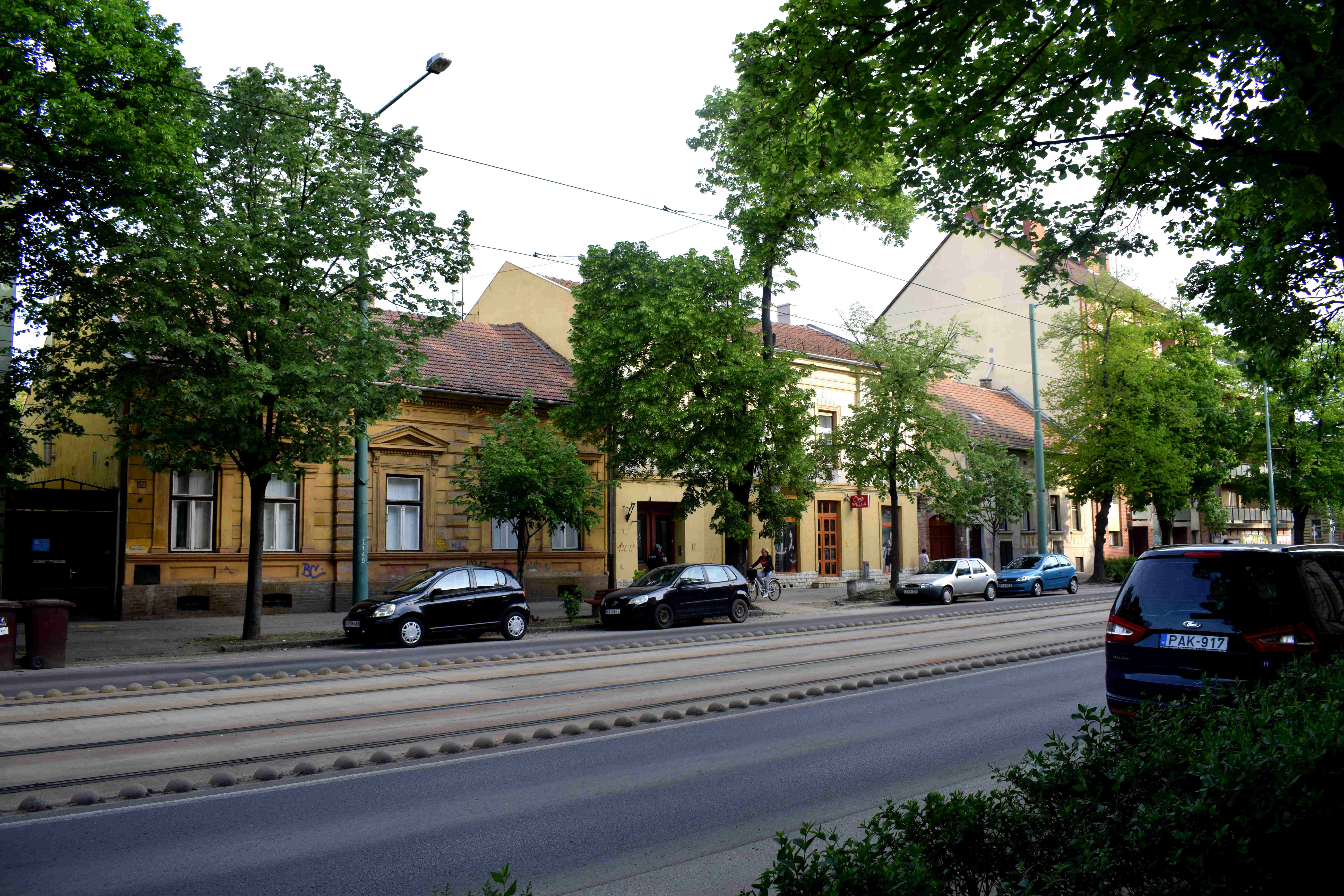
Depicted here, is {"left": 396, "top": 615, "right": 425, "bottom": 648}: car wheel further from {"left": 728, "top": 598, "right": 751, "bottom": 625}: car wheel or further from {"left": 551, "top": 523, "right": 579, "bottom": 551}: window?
{"left": 551, "top": 523, "right": 579, "bottom": 551}: window

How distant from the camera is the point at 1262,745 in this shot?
3.85m

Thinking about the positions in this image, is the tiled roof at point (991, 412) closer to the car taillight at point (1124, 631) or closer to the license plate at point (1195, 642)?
the car taillight at point (1124, 631)

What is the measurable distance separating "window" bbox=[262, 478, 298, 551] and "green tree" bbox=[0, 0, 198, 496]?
690cm

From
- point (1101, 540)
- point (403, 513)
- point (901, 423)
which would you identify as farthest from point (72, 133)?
point (1101, 540)

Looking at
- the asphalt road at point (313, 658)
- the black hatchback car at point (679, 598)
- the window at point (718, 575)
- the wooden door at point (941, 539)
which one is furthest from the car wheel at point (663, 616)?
the wooden door at point (941, 539)

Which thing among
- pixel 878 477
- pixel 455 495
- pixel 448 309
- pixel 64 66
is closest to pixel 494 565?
pixel 455 495

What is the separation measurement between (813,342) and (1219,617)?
33248 mm

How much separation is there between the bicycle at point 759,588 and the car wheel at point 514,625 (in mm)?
11181

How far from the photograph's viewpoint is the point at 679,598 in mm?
21312

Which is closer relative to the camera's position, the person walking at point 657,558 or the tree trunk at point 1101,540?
the person walking at point 657,558

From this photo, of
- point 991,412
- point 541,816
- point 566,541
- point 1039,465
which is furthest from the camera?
point 991,412

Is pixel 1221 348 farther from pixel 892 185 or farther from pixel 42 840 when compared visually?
pixel 42 840

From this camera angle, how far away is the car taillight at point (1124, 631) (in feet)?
24.5

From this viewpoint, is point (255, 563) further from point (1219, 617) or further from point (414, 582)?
point (1219, 617)
